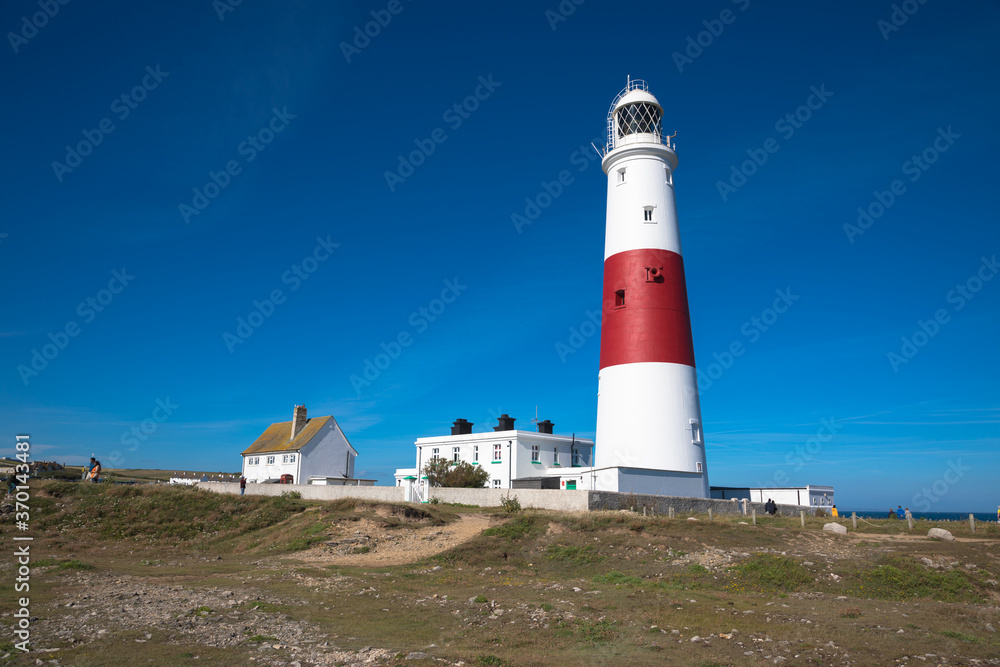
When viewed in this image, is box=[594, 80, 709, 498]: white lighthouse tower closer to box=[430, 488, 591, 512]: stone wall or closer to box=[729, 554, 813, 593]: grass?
box=[430, 488, 591, 512]: stone wall

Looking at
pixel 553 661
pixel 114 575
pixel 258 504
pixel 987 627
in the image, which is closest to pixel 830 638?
pixel 987 627

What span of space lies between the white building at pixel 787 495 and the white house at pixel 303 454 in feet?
97.9

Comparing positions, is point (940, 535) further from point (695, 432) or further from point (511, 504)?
point (511, 504)

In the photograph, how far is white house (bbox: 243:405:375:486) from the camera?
177 ft

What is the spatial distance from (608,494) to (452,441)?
22.6 metres

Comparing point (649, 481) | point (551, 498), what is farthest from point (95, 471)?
point (649, 481)

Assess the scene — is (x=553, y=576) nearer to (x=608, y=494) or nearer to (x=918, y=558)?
(x=608, y=494)

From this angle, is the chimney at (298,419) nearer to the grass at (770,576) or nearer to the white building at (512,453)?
the white building at (512,453)

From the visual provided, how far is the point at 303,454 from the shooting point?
177 feet

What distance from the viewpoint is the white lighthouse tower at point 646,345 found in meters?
31.9

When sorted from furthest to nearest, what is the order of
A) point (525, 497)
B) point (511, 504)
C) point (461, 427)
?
point (461, 427) < point (525, 497) < point (511, 504)

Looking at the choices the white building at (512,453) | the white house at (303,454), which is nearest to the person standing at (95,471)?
the white house at (303,454)

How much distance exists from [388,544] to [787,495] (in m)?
26.9

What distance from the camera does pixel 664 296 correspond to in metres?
33.1
